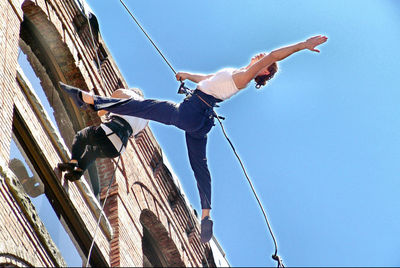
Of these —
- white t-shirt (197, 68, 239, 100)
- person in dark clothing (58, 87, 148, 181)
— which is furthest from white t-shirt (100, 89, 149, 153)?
white t-shirt (197, 68, 239, 100)

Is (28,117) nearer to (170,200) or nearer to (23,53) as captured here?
(23,53)

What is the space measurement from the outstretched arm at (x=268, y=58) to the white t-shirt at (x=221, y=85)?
0.08m

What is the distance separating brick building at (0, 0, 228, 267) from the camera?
36.3ft

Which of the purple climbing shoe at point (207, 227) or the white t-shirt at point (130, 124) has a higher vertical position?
the white t-shirt at point (130, 124)

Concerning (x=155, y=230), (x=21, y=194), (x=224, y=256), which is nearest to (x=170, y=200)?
(x=155, y=230)

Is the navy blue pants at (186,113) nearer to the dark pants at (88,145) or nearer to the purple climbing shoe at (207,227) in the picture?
the purple climbing shoe at (207,227)

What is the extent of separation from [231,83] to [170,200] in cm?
710

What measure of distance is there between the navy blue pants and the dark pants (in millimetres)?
1711

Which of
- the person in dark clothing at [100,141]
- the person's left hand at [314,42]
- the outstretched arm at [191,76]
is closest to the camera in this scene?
the person's left hand at [314,42]

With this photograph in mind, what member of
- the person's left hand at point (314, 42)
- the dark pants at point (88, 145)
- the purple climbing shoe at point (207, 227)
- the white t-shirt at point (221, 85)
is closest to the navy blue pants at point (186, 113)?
the white t-shirt at point (221, 85)

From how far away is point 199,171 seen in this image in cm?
1115

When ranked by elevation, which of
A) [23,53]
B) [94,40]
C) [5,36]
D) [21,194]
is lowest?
[21,194]

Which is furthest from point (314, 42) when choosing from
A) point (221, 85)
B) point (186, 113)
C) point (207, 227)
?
point (207, 227)

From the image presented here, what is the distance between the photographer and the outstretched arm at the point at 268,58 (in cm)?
961
